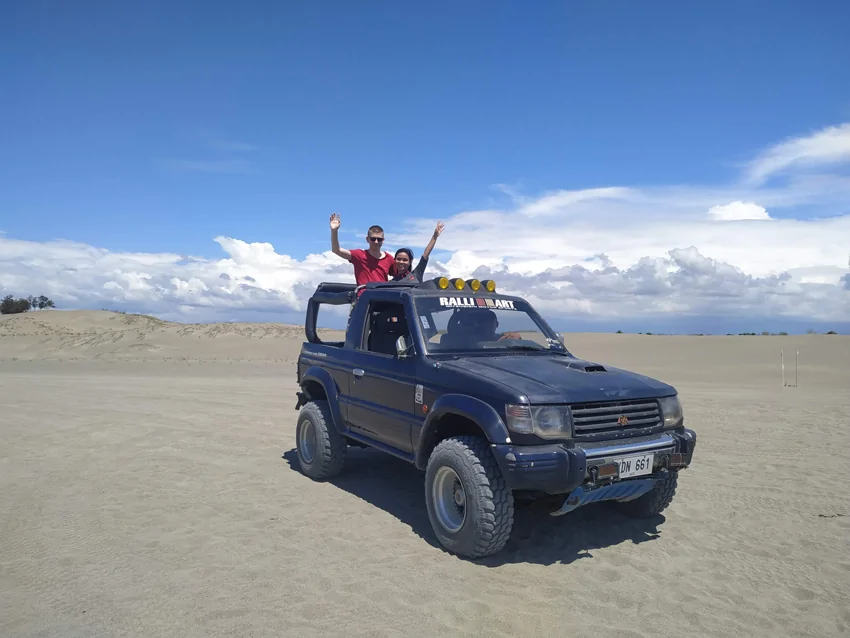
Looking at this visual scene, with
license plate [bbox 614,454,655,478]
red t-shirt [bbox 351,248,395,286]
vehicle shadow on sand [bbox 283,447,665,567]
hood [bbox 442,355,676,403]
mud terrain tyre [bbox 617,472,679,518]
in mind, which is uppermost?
red t-shirt [bbox 351,248,395,286]

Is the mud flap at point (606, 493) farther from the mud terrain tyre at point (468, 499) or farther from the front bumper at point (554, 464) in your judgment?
the mud terrain tyre at point (468, 499)

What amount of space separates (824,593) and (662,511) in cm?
179

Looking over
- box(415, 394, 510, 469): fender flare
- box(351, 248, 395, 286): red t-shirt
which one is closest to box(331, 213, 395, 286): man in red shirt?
box(351, 248, 395, 286): red t-shirt

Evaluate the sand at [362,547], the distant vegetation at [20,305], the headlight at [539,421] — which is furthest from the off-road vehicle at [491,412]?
the distant vegetation at [20,305]

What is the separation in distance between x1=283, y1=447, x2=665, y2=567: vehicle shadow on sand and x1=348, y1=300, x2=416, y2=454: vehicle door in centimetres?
71

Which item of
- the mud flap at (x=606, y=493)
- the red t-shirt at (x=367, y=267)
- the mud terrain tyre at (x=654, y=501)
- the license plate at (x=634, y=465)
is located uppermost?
the red t-shirt at (x=367, y=267)

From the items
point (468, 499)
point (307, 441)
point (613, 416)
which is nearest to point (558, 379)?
point (613, 416)

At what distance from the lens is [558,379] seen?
5.02 metres

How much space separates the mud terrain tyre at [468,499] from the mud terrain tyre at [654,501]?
162 cm

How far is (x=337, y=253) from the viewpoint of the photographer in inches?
325

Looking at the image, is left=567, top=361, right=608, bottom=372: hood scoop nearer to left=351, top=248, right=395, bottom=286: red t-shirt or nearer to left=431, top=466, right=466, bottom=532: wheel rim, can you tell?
left=431, top=466, right=466, bottom=532: wheel rim

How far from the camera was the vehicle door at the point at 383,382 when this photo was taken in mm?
5816

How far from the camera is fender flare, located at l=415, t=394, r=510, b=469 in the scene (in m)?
4.68

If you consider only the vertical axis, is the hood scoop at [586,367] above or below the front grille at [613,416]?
above
